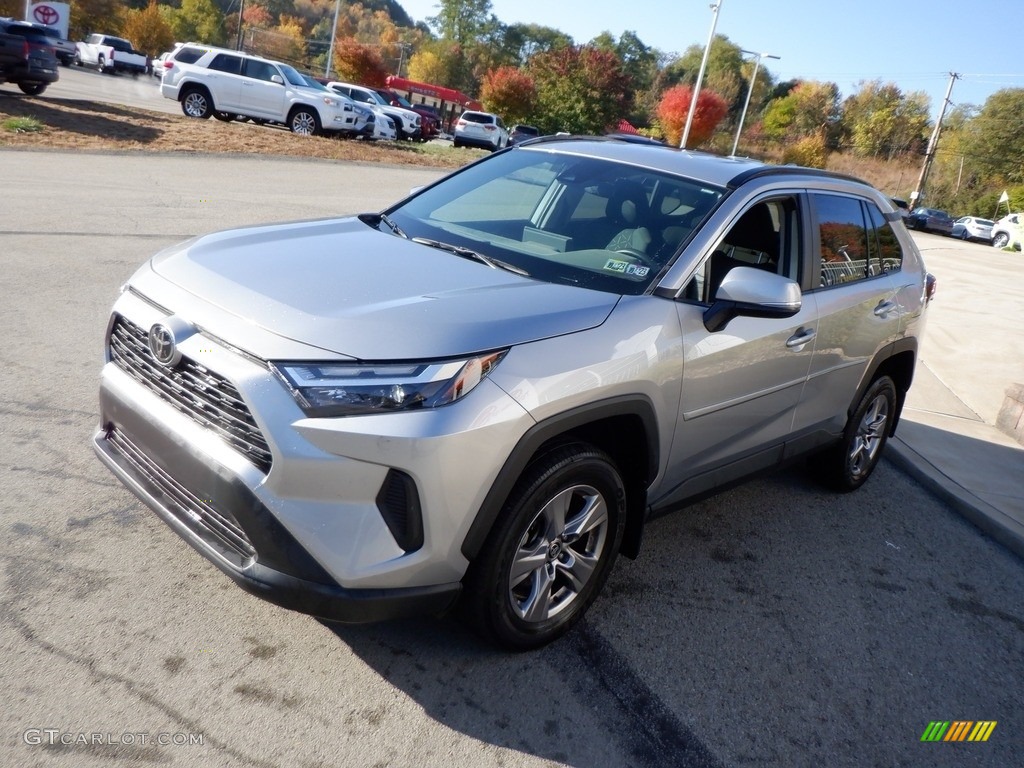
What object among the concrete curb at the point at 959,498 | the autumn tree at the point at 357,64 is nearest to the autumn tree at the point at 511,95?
the autumn tree at the point at 357,64

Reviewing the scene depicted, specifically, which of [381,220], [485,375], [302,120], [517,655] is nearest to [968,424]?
[381,220]

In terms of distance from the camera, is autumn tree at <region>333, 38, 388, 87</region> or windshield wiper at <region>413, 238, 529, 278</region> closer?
windshield wiper at <region>413, 238, 529, 278</region>

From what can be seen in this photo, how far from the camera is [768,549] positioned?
15.5 ft

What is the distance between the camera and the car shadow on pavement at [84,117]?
17438 millimetres

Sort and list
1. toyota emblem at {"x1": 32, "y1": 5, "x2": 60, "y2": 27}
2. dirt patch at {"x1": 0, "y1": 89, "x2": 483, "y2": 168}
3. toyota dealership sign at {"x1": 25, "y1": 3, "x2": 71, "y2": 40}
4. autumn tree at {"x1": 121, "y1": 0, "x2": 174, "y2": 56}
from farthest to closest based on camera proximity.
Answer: autumn tree at {"x1": 121, "y1": 0, "x2": 174, "y2": 56} → toyota dealership sign at {"x1": 25, "y1": 3, "x2": 71, "y2": 40} → toyota emblem at {"x1": 32, "y1": 5, "x2": 60, "y2": 27} → dirt patch at {"x1": 0, "y1": 89, "x2": 483, "y2": 168}

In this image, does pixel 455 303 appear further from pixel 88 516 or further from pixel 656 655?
pixel 88 516

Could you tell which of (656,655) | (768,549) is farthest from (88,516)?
(768,549)

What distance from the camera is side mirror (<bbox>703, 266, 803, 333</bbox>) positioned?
357 centimetres

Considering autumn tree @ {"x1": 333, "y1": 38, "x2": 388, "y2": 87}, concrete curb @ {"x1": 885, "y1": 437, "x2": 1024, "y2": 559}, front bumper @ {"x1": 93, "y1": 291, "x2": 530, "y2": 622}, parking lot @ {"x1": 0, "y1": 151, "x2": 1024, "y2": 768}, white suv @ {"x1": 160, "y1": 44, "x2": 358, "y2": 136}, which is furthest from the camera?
autumn tree @ {"x1": 333, "y1": 38, "x2": 388, "y2": 87}

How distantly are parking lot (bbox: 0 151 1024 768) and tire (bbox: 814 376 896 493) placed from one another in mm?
290

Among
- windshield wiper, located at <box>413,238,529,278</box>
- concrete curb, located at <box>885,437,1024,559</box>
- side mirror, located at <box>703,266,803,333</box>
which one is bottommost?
concrete curb, located at <box>885,437,1024,559</box>

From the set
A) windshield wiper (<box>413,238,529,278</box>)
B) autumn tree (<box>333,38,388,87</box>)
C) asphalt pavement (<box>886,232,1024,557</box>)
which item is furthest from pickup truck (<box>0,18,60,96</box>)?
autumn tree (<box>333,38,388,87</box>)

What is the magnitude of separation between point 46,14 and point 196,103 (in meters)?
34.7

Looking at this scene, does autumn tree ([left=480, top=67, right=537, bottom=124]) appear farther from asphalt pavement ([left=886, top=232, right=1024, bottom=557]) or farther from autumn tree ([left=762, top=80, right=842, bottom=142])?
asphalt pavement ([left=886, top=232, right=1024, bottom=557])
